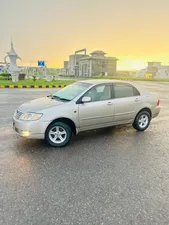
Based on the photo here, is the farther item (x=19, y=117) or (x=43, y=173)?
(x=19, y=117)

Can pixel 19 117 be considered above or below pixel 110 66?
below

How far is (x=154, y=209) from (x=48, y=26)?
2561 centimetres

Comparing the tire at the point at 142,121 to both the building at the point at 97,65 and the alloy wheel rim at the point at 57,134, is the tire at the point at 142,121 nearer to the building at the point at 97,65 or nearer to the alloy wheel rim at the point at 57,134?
the alloy wheel rim at the point at 57,134

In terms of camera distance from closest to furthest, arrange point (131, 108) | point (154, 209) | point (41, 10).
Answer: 1. point (154, 209)
2. point (131, 108)
3. point (41, 10)

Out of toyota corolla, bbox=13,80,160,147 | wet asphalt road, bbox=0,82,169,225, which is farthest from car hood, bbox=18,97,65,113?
wet asphalt road, bbox=0,82,169,225

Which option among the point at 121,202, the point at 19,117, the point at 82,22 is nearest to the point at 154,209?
the point at 121,202

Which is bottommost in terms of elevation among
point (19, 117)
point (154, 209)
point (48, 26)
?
point (154, 209)

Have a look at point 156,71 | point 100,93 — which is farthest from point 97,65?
point 100,93

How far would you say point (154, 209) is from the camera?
2.48m

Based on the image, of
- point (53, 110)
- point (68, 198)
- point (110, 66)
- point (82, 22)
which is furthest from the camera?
point (110, 66)

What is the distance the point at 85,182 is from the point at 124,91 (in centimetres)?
321

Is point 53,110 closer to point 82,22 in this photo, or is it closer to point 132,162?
point 132,162

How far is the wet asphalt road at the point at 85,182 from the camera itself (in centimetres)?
233

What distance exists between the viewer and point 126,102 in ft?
17.5
